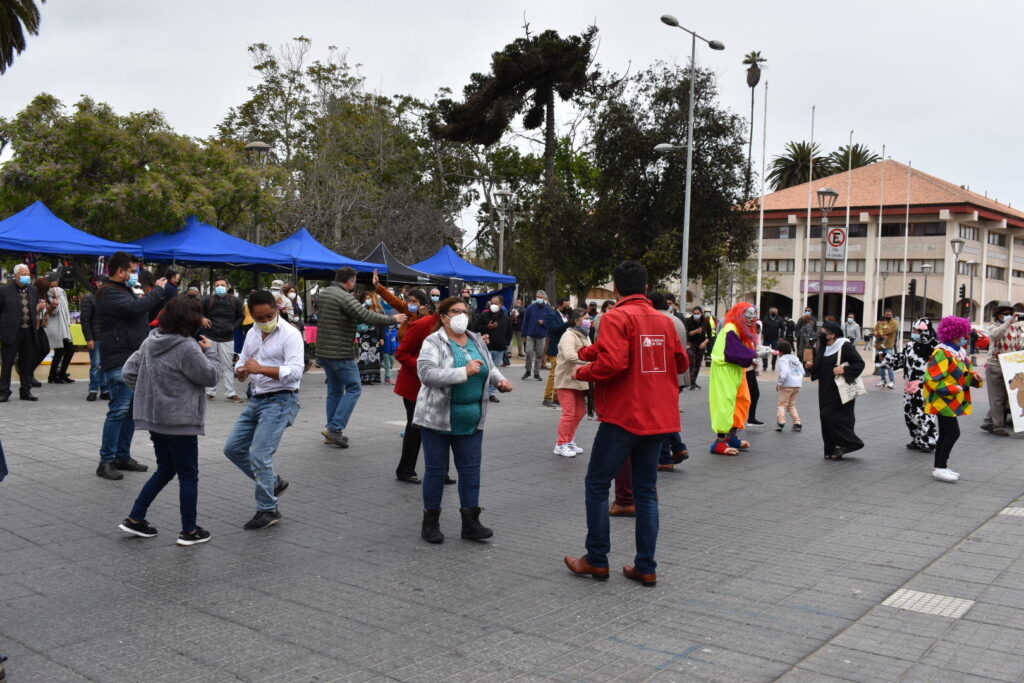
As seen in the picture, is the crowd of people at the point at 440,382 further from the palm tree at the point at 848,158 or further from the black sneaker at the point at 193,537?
the palm tree at the point at 848,158

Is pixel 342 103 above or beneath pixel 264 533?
above

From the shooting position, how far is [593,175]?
40.2m

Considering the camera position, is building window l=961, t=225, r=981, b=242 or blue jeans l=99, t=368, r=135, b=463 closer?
blue jeans l=99, t=368, r=135, b=463

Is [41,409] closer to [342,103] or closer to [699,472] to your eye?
[699,472]

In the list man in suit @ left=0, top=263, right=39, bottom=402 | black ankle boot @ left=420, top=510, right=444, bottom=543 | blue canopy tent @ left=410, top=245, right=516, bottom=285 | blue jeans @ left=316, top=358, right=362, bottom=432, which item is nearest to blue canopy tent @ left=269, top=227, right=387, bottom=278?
blue canopy tent @ left=410, top=245, right=516, bottom=285

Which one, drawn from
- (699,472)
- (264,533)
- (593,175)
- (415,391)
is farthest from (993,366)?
(593,175)

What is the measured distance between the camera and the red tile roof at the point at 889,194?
5825cm

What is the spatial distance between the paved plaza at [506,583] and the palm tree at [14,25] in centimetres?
1383

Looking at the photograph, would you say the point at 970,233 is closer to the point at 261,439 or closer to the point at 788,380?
the point at 788,380

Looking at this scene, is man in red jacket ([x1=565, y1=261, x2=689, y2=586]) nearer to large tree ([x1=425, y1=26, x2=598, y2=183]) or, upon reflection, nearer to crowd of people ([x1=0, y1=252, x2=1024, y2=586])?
crowd of people ([x1=0, y1=252, x2=1024, y2=586])

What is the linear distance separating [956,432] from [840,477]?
45.2 inches

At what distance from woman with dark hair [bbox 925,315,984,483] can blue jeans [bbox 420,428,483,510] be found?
4.88 meters

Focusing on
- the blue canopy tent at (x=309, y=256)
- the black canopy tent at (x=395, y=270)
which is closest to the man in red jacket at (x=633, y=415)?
the blue canopy tent at (x=309, y=256)

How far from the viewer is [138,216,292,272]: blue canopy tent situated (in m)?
17.2
